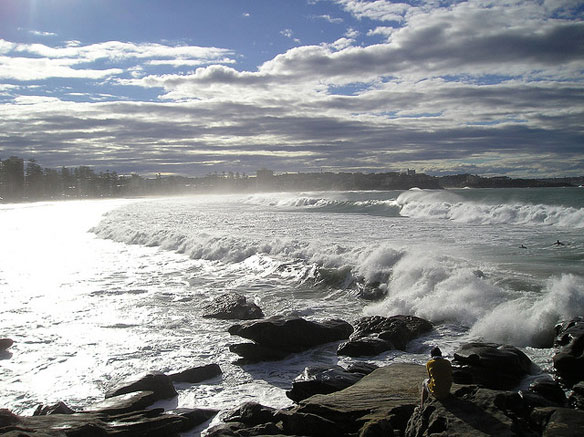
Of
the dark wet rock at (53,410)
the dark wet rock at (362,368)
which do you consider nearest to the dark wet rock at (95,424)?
the dark wet rock at (53,410)

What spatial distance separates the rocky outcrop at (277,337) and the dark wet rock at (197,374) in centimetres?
81

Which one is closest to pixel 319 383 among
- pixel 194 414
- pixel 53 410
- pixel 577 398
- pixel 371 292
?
Result: pixel 194 414

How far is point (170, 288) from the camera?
49.6 ft

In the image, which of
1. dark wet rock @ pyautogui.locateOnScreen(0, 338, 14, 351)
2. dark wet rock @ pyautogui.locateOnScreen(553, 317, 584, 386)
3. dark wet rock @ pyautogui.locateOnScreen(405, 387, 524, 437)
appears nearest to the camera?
dark wet rock @ pyautogui.locateOnScreen(405, 387, 524, 437)

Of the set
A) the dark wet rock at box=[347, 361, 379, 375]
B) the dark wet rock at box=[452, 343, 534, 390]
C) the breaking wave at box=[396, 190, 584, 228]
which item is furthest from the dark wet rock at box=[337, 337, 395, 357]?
the breaking wave at box=[396, 190, 584, 228]

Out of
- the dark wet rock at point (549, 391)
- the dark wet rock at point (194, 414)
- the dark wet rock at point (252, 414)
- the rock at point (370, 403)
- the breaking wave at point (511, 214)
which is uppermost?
the breaking wave at point (511, 214)

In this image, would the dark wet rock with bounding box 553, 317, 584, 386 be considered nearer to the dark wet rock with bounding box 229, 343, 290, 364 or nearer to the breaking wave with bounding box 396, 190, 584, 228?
the dark wet rock with bounding box 229, 343, 290, 364

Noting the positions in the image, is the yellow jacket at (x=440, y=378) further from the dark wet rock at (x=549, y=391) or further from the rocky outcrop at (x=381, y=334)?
the rocky outcrop at (x=381, y=334)

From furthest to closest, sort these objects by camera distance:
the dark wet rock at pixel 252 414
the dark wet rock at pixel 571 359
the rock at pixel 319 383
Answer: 1. the rock at pixel 319 383
2. the dark wet rock at pixel 571 359
3. the dark wet rock at pixel 252 414

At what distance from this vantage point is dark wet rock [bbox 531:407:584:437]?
416 centimetres

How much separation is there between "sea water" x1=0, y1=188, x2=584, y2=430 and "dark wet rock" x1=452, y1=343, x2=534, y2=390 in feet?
2.96

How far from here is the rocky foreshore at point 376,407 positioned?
454 centimetres

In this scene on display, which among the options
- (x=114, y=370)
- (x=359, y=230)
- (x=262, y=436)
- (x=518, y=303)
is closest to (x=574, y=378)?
(x=518, y=303)

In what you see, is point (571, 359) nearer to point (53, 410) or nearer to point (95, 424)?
point (95, 424)
